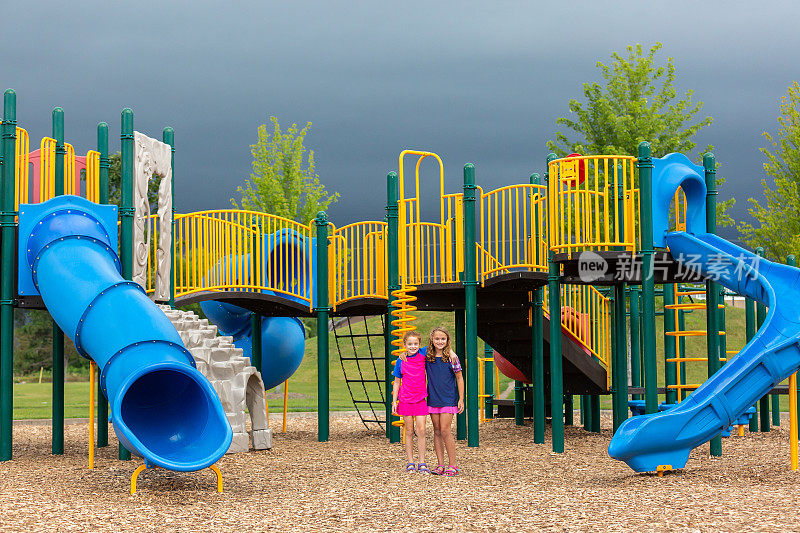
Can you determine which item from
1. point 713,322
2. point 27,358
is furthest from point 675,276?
point 27,358

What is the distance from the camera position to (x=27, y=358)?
43.9 meters

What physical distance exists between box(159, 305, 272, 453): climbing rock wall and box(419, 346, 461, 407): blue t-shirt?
3387 millimetres

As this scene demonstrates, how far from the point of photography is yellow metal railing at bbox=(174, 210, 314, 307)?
554 inches

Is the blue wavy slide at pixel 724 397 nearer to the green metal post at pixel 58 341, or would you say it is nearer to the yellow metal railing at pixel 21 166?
the green metal post at pixel 58 341

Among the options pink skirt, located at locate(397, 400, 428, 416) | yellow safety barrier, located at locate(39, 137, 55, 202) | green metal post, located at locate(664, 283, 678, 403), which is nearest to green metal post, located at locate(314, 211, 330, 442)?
yellow safety barrier, located at locate(39, 137, 55, 202)

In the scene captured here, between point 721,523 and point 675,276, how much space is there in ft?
17.2

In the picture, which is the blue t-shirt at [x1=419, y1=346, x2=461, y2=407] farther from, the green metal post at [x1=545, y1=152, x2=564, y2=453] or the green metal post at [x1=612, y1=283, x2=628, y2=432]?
the green metal post at [x1=612, y1=283, x2=628, y2=432]

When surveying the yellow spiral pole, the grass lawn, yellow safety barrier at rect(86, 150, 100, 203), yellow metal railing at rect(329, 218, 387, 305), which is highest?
yellow safety barrier at rect(86, 150, 100, 203)

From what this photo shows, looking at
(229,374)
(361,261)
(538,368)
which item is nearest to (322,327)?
(361,261)

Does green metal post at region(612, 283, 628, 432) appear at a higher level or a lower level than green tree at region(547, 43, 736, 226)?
lower

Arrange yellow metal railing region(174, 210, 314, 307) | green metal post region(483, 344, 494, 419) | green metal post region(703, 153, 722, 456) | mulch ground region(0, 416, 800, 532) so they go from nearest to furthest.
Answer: mulch ground region(0, 416, 800, 532) → green metal post region(703, 153, 722, 456) → yellow metal railing region(174, 210, 314, 307) → green metal post region(483, 344, 494, 419)

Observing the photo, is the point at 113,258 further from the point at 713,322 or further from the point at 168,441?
the point at 713,322

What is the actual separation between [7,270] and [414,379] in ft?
18.8

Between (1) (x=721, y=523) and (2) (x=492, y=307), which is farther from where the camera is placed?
(2) (x=492, y=307)
